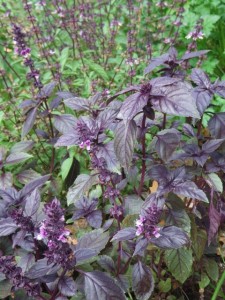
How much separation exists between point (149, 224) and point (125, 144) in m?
0.25

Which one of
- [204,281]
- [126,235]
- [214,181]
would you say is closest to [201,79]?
[214,181]

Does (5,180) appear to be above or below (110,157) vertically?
below

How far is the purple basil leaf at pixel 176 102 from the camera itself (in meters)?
1.12

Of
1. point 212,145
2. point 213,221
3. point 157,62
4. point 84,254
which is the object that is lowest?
point 213,221

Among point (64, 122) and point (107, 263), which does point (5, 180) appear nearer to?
point (64, 122)

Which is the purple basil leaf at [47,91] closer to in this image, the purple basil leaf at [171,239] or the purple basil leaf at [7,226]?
the purple basil leaf at [7,226]

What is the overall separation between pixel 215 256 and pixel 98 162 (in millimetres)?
872

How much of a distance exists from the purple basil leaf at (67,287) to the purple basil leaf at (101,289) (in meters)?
0.05

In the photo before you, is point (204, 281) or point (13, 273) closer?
point (13, 273)

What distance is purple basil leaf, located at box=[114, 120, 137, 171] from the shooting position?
1.18 m

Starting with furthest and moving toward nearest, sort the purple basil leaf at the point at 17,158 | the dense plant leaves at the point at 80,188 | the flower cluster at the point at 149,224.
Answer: the purple basil leaf at the point at 17,158
the dense plant leaves at the point at 80,188
the flower cluster at the point at 149,224

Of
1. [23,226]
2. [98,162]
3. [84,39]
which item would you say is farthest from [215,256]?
[84,39]

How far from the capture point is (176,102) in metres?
1.15

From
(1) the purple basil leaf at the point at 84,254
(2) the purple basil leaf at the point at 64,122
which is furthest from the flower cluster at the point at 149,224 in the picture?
(2) the purple basil leaf at the point at 64,122
